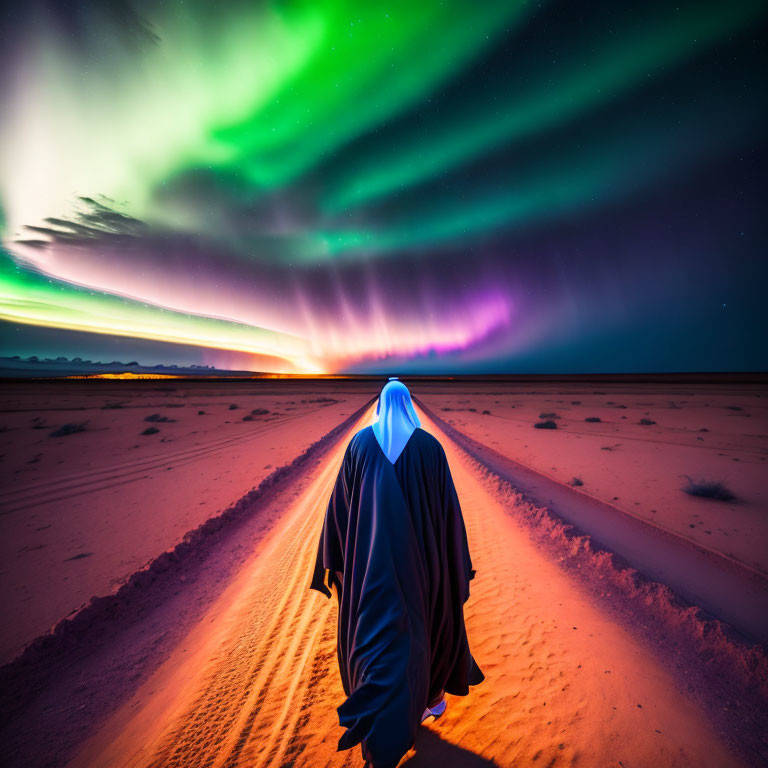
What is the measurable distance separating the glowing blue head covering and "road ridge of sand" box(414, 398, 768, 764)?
3276 mm

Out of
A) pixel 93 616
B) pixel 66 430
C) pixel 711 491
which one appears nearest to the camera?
pixel 93 616

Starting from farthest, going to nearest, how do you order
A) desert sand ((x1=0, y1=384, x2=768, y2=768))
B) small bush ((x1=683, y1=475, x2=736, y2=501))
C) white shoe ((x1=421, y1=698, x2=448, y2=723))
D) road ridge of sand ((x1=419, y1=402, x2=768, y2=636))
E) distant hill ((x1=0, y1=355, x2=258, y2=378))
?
distant hill ((x1=0, y1=355, x2=258, y2=378)) → small bush ((x1=683, y1=475, x2=736, y2=501)) → road ridge of sand ((x1=419, y1=402, x2=768, y2=636)) → white shoe ((x1=421, y1=698, x2=448, y2=723)) → desert sand ((x1=0, y1=384, x2=768, y2=768))

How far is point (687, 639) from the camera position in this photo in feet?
10.4

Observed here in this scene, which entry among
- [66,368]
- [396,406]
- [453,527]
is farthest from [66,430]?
[66,368]

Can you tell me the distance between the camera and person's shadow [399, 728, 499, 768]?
2.06m

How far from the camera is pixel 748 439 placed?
1175cm

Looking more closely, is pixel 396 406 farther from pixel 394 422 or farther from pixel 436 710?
pixel 436 710

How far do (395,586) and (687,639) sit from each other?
11.7 feet

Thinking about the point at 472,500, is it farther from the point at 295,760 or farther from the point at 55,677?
the point at 55,677

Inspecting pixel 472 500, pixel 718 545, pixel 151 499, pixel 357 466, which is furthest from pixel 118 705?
pixel 718 545

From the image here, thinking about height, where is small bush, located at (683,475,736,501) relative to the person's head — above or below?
below

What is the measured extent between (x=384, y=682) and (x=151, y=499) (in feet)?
24.2

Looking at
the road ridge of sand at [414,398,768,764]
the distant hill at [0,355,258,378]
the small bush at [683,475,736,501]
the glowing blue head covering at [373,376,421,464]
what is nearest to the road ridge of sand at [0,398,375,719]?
the glowing blue head covering at [373,376,421,464]

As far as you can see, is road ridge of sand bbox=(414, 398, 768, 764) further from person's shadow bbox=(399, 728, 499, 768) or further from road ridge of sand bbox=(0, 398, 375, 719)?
road ridge of sand bbox=(0, 398, 375, 719)
